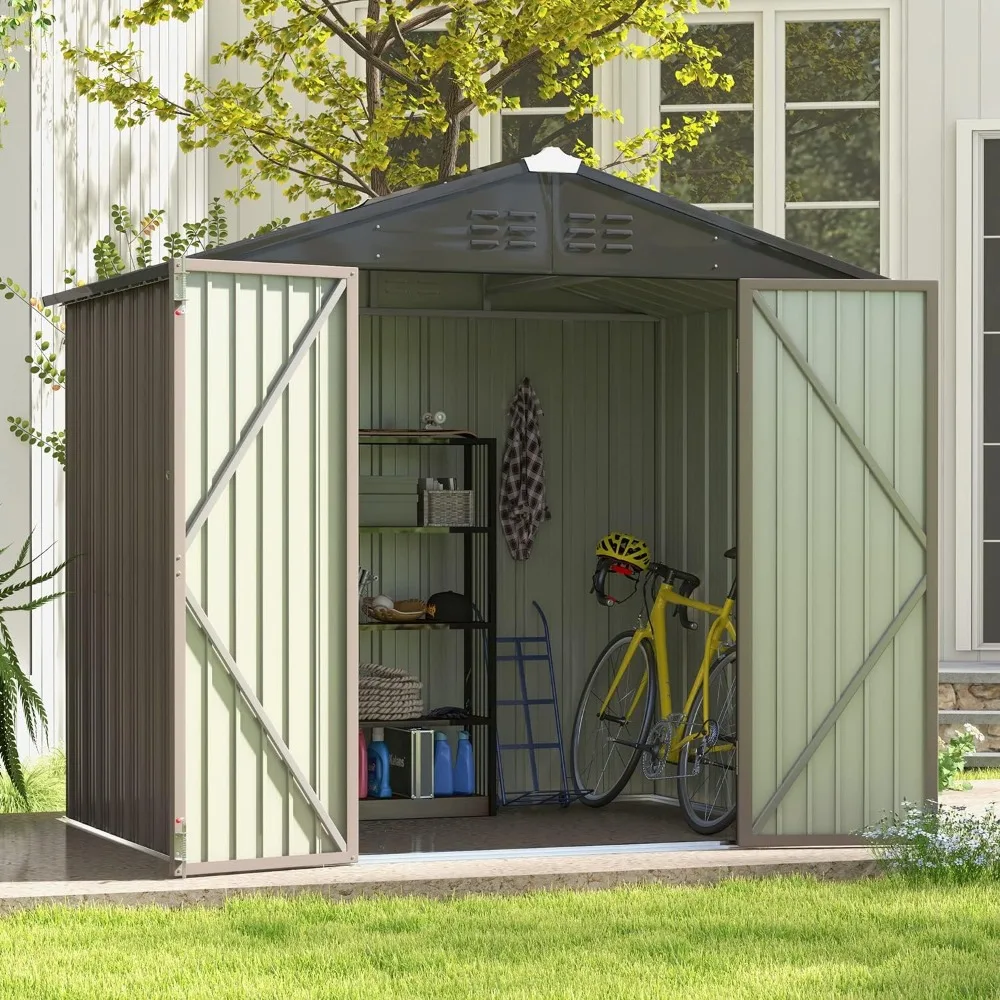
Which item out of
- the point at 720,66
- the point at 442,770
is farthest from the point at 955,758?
the point at 720,66

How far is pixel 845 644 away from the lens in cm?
716

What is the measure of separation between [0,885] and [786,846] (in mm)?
2932

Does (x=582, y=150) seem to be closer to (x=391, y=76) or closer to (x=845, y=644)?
(x=391, y=76)

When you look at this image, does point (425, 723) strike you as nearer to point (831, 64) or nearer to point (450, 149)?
point (450, 149)

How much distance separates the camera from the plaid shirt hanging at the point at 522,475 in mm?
8891

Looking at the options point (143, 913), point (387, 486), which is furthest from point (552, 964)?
point (387, 486)

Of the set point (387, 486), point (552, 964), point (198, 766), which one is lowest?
point (552, 964)

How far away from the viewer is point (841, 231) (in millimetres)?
11000

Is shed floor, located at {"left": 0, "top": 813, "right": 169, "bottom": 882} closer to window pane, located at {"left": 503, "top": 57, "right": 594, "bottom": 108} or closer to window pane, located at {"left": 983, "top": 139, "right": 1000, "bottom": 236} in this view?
window pane, located at {"left": 503, "top": 57, "right": 594, "bottom": 108}

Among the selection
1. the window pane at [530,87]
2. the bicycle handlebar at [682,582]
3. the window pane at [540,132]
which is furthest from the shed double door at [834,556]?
the window pane at [530,87]

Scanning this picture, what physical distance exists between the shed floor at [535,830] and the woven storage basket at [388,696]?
1.61 feet

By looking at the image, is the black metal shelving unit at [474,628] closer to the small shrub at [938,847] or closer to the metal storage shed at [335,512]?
the metal storage shed at [335,512]

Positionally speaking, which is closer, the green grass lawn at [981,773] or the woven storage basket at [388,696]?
the woven storage basket at [388,696]

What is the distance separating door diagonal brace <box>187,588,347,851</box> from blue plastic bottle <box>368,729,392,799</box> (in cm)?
151
